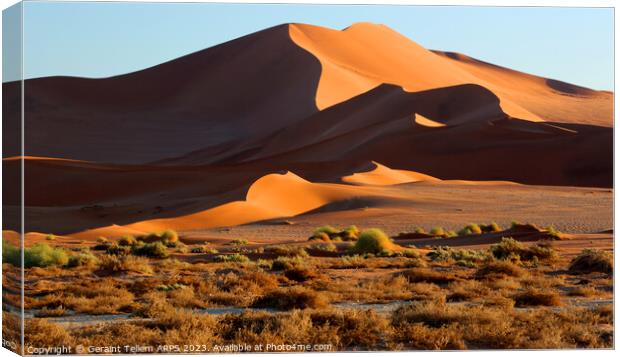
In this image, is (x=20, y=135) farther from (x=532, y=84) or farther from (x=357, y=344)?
(x=532, y=84)

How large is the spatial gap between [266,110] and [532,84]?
3903 cm

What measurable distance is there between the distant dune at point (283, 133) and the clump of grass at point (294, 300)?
14.4ft

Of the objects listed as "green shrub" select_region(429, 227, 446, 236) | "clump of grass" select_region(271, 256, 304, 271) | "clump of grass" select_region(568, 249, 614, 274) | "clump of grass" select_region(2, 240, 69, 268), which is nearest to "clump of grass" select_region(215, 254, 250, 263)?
"clump of grass" select_region(271, 256, 304, 271)

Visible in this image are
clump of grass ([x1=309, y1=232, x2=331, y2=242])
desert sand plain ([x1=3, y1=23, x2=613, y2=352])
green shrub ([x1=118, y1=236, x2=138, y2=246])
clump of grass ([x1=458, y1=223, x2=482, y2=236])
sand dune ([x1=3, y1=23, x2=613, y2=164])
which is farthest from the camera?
sand dune ([x1=3, y1=23, x2=613, y2=164])

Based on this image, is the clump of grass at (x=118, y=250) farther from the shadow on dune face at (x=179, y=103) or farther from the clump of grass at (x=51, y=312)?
the shadow on dune face at (x=179, y=103)

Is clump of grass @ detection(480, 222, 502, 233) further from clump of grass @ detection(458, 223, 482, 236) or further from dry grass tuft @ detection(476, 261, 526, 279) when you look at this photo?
dry grass tuft @ detection(476, 261, 526, 279)

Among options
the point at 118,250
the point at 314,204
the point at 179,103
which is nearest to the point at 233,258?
the point at 118,250

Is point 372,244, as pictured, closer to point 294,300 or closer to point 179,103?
point 294,300

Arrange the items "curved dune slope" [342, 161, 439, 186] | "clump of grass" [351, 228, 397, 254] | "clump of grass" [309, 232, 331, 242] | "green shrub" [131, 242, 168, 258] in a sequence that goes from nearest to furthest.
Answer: "green shrub" [131, 242, 168, 258], "clump of grass" [351, 228, 397, 254], "clump of grass" [309, 232, 331, 242], "curved dune slope" [342, 161, 439, 186]

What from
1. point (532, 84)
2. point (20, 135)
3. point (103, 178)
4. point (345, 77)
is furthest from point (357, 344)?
point (532, 84)

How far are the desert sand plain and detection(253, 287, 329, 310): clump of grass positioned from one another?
3 centimetres

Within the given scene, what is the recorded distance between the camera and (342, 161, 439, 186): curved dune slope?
2251 inches

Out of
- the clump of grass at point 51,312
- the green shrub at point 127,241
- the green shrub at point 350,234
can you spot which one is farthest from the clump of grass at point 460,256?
the clump of grass at point 51,312

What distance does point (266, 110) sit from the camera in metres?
116
